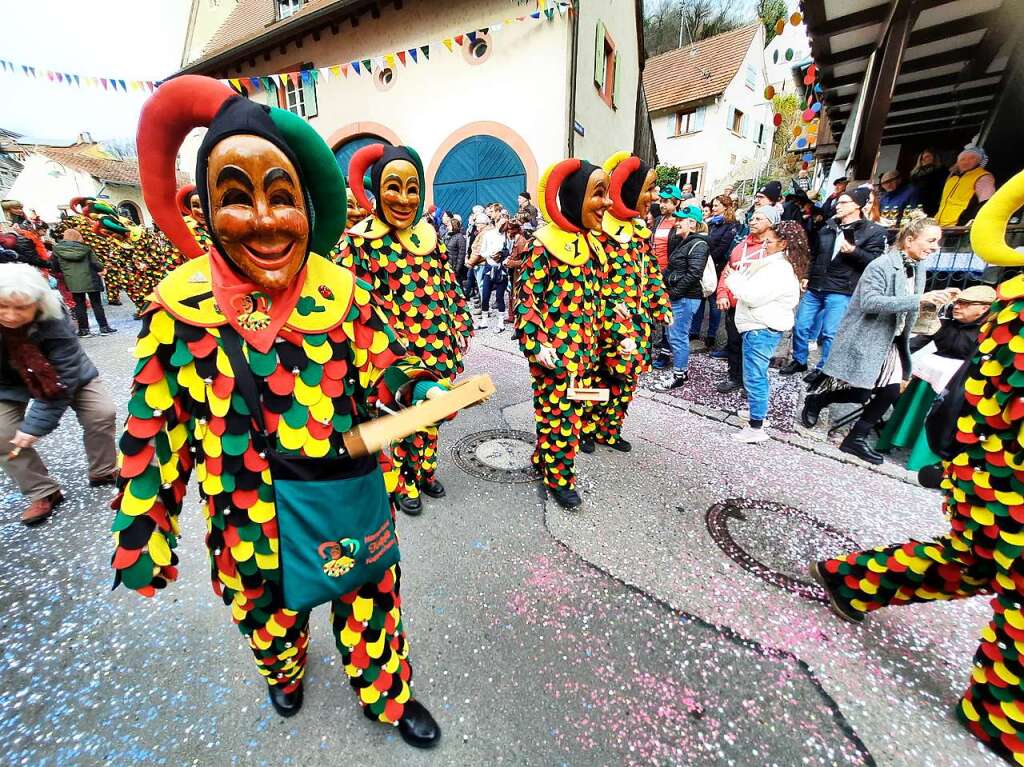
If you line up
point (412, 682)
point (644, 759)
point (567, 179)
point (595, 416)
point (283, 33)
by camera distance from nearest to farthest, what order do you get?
point (644, 759) < point (412, 682) < point (567, 179) < point (595, 416) < point (283, 33)

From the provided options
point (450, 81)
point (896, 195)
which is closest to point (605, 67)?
point (450, 81)

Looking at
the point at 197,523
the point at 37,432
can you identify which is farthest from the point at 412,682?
the point at 37,432

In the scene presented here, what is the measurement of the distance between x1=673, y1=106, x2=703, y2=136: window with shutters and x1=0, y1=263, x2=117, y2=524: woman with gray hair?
24.1m

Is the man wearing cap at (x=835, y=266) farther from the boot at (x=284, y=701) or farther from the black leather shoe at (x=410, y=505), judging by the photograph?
the boot at (x=284, y=701)

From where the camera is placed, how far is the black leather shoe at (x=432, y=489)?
327 centimetres

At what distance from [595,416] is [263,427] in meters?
2.97

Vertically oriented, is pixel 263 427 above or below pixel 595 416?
above

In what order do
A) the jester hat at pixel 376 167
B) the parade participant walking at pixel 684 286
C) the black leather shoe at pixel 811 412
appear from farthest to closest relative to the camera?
1. the parade participant walking at pixel 684 286
2. the black leather shoe at pixel 811 412
3. the jester hat at pixel 376 167

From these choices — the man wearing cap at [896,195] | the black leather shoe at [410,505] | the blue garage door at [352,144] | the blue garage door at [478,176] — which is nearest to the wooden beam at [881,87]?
the man wearing cap at [896,195]

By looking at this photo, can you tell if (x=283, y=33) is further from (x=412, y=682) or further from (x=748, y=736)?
(x=748, y=736)

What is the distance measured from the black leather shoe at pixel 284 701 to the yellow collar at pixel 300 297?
1.43 metres

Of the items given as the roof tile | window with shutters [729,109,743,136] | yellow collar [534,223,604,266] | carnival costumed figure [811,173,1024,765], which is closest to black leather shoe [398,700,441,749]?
carnival costumed figure [811,173,1024,765]

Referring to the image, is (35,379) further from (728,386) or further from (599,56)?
(599,56)

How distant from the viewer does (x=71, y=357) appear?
281 centimetres
